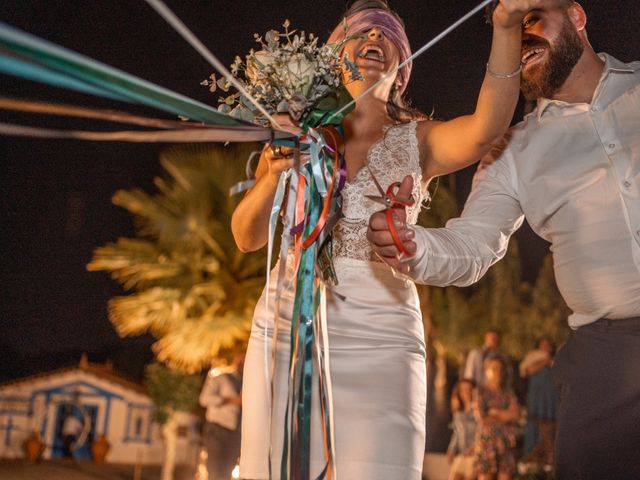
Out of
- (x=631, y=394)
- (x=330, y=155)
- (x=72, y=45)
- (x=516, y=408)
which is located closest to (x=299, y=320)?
(x=330, y=155)

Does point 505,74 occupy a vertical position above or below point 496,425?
above

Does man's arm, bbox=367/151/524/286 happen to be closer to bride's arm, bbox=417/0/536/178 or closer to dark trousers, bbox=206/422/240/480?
bride's arm, bbox=417/0/536/178

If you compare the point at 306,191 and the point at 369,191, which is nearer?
the point at 306,191

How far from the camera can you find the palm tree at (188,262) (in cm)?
1238

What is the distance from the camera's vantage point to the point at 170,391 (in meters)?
12.9

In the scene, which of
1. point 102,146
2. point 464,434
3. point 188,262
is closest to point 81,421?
point 102,146

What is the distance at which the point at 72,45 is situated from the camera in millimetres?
18484

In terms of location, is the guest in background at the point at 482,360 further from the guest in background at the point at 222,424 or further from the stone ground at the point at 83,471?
the stone ground at the point at 83,471

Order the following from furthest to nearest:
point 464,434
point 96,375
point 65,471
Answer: point 96,375 → point 65,471 → point 464,434

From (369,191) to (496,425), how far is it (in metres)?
5.23

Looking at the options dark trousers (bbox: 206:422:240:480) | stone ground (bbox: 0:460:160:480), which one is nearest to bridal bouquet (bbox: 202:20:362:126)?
dark trousers (bbox: 206:422:240:480)

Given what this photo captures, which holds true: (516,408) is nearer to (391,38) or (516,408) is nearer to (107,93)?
(391,38)

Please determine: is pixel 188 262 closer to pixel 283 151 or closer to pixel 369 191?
pixel 369 191

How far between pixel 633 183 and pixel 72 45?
58.4 ft
